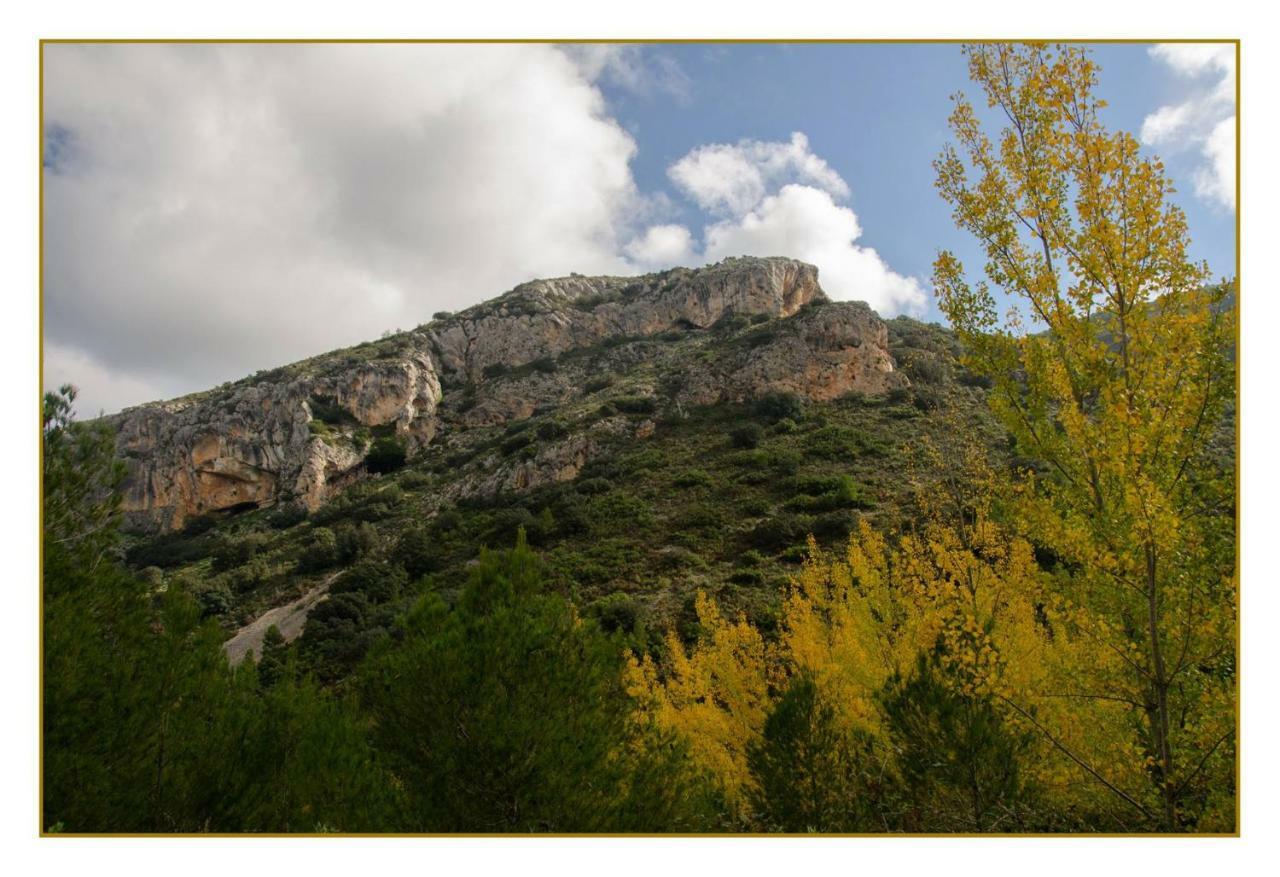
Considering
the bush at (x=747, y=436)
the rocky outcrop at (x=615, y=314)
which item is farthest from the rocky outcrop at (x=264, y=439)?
the bush at (x=747, y=436)

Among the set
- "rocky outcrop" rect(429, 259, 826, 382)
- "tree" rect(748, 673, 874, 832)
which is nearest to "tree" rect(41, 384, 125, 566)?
"tree" rect(748, 673, 874, 832)

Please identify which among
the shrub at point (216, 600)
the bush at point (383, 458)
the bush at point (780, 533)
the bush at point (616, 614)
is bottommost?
the shrub at point (216, 600)

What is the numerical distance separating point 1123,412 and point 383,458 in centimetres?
4719

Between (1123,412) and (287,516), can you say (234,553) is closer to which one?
(287,516)

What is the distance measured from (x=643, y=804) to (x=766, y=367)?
3408 cm

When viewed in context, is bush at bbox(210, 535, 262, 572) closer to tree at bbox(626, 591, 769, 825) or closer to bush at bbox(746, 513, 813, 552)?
bush at bbox(746, 513, 813, 552)

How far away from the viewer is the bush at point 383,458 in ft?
150

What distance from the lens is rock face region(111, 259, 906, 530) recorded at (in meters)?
38.1

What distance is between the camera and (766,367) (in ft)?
126

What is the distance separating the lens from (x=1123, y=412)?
407cm

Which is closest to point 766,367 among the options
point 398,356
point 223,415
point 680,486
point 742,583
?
point 680,486

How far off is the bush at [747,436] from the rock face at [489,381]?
5263 millimetres

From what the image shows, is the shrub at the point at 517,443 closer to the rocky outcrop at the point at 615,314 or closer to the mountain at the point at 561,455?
the mountain at the point at 561,455
